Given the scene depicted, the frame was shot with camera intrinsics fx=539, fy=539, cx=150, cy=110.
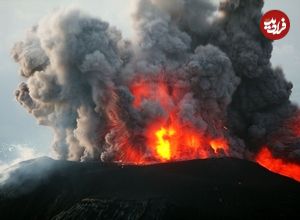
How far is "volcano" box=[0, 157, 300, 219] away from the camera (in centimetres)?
3362

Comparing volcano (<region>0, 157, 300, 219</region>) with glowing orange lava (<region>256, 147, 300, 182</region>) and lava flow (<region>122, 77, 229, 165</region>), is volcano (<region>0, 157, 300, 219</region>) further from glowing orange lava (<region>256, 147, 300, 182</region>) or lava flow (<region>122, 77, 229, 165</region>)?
glowing orange lava (<region>256, 147, 300, 182</region>)

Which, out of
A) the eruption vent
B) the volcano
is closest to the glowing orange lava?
the eruption vent

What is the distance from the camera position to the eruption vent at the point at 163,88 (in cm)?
4175

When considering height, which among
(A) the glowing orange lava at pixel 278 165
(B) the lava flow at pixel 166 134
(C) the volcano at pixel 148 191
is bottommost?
(C) the volcano at pixel 148 191

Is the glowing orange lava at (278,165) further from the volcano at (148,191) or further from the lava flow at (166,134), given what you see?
the volcano at (148,191)

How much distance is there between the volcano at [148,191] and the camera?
3362cm

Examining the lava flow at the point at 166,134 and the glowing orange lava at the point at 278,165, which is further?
the glowing orange lava at the point at 278,165

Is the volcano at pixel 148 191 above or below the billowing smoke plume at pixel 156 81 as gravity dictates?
below

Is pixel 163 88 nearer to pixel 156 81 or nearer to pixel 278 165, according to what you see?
pixel 156 81

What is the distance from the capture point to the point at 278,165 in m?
46.2

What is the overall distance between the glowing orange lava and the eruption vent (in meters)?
0.22

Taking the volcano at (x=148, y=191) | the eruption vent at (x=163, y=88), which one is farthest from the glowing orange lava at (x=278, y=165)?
the volcano at (x=148, y=191)

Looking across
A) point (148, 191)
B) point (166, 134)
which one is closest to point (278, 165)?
point (166, 134)

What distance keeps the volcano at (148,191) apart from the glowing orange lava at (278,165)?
6.56 meters
